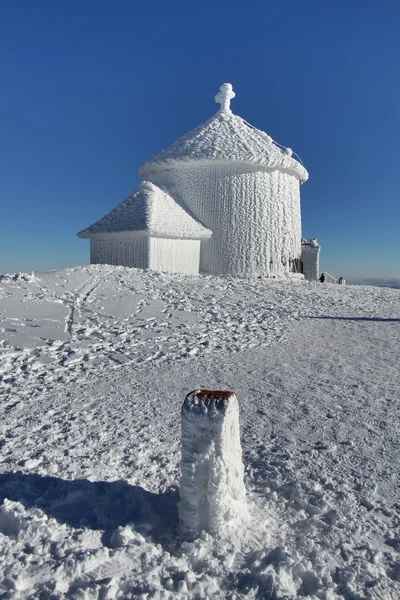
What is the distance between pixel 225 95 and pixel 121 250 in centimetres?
841

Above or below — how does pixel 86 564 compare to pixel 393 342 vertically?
below

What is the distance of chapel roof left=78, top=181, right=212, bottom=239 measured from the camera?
15.2 meters

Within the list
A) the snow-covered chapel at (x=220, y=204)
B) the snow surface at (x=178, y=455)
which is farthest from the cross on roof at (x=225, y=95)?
the snow surface at (x=178, y=455)

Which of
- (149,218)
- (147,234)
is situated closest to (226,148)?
(149,218)

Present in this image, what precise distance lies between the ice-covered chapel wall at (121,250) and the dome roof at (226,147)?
3.97 metres

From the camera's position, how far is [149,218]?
15.1 meters

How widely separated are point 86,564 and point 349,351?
5.68m

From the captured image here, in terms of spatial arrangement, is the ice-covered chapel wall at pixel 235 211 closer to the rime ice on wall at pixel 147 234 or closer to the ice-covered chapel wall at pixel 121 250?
the rime ice on wall at pixel 147 234

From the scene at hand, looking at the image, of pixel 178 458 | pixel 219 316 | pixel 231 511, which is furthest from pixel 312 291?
pixel 231 511

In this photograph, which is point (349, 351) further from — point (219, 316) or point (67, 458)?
point (67, 458)

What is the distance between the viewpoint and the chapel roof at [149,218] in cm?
1521

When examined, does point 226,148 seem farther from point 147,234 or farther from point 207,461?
point 207,461

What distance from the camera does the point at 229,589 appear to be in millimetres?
2393

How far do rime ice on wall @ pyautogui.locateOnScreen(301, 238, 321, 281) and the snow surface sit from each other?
50.7 feet
